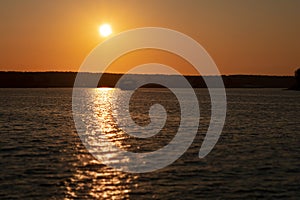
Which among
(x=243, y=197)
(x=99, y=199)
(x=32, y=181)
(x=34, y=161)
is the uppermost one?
(x=34, y=161)

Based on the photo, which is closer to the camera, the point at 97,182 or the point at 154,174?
the point at 97,182

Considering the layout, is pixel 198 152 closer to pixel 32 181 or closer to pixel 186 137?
pixel 186 137

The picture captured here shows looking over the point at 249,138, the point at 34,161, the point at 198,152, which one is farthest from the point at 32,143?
the point at 249,138

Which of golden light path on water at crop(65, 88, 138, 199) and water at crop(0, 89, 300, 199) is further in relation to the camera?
water at crop(0, 89, 300, 199)

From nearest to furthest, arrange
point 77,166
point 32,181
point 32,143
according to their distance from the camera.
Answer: point 32,181, point 77,166, point 32,143

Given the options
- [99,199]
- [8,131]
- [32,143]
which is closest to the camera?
[99,199]

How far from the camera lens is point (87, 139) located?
56.5 metres

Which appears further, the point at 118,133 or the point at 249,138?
the point at 118,133

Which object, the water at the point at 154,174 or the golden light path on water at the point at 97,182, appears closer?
the golden light path on water at the point at 97,182

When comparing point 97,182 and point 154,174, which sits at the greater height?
point 97,182

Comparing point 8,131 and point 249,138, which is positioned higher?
point 8,131

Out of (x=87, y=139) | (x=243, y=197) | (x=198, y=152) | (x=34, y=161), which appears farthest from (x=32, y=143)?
(x=243, y=197)

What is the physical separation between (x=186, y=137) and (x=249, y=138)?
23.9ft

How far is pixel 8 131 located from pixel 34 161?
25.7 metres
